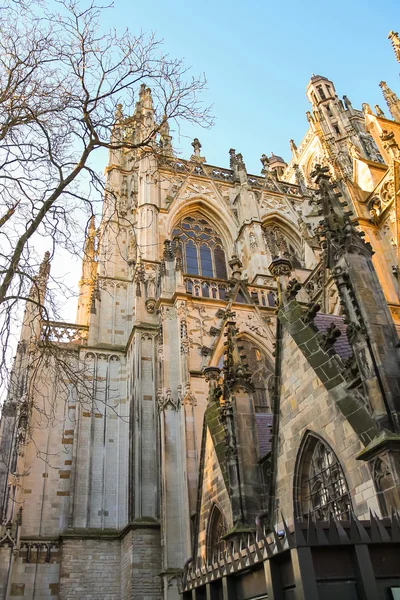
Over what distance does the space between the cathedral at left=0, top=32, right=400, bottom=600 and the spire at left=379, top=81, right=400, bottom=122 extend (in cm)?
11

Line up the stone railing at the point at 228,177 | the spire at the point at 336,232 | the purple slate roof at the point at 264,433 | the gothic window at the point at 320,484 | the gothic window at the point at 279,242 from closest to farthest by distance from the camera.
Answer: the gothic window at the point at 320,484 < the spire at the point at 336,232 < the purple slate roof at the point at 264,433 < the gothic window at the point at 279,242 < the stone railing at the point at 228,177

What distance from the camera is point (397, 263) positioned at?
14.6 metres

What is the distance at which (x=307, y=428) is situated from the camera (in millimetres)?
6777

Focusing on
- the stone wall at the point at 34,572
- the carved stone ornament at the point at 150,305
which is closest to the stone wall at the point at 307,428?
the stone wall at the point at 34,572

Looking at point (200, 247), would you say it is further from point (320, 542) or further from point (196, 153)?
point (320, 542)

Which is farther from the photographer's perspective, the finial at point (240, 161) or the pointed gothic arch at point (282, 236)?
the finial at point (240, 161)

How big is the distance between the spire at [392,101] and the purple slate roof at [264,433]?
1530 cm

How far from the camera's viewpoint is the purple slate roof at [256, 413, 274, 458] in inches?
361

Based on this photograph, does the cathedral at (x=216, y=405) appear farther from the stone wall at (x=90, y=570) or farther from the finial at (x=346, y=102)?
the finial at (x=346, y=102)

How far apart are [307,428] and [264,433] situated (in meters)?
3.30

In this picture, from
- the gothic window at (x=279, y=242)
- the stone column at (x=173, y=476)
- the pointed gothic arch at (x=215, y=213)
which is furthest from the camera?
the gothic window at (x=279, y=242)

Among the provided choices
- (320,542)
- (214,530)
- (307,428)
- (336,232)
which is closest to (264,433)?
(214,530)

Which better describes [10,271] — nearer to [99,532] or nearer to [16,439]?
[16,439]

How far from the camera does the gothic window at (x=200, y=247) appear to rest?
69.3ft
